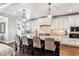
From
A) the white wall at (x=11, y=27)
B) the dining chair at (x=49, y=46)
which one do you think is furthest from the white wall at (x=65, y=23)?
the white wall at (x=11, y=27)

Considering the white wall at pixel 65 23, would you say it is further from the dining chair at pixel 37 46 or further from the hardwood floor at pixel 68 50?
the dining chair at pixel 37 46

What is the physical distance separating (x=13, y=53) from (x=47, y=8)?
38.4 inches

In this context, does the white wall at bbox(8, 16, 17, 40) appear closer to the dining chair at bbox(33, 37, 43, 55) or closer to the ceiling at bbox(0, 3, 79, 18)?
the ceiling at bbox(0, 3, 79, 18)

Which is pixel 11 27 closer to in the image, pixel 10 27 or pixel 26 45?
pixel 10 27

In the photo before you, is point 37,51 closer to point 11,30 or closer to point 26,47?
point 26,47

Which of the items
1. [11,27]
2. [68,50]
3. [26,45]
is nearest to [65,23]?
[68,50]

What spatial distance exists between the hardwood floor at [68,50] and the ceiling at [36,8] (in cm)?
59

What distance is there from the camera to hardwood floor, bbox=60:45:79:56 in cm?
163

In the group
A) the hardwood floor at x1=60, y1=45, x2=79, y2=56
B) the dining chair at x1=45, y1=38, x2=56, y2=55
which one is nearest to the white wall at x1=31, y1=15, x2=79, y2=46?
the hardwood floor at x1=60, y1=45, x2=79, y2=56

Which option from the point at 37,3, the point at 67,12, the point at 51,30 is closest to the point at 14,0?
the point at 37,3

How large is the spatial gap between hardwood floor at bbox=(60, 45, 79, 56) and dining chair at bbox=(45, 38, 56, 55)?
0.47 feet

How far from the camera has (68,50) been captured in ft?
5.40

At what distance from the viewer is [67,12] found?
62.1 inches

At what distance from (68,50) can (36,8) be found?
89 centimetres
